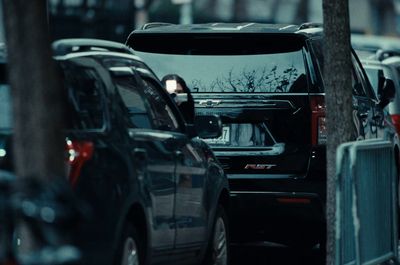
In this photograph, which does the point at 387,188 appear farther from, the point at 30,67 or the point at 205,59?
the point at 30,67

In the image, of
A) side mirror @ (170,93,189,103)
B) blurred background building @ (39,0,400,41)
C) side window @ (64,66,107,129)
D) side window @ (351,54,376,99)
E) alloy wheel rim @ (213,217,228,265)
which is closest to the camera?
side window @ (64,66,107,129)

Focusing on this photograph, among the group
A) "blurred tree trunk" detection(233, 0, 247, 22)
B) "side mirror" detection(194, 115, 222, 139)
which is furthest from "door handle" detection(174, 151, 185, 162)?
"blurred tree trunk" detection(233, 0, 247, 22)

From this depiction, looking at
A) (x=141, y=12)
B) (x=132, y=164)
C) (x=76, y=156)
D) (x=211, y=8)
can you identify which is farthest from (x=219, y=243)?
(x=211, y=8)

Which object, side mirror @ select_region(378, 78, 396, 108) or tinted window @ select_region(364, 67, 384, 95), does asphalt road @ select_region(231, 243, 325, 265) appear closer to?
side mirror @ select_region(378, 78, 396, 108)

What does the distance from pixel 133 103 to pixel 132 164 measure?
2.48ft

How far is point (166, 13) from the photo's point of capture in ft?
120

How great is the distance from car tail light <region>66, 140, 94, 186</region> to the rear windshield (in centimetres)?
403

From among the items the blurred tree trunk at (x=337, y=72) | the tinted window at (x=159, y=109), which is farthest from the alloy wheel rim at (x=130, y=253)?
the blurred tree trunk at (x=337, y=72)

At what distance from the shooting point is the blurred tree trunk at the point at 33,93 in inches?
231

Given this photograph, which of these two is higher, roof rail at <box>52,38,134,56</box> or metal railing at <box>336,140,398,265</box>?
roof rail at <box>52,38,134,56</box>

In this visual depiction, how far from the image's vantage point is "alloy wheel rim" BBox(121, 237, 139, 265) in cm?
830

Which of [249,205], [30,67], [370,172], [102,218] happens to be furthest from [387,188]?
[30,67]

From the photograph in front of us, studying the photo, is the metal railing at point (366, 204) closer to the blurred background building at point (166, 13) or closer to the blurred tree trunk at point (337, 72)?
the blurred tree trunk at point (337, 72)

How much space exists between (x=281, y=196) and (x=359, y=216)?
2141 millimetres
